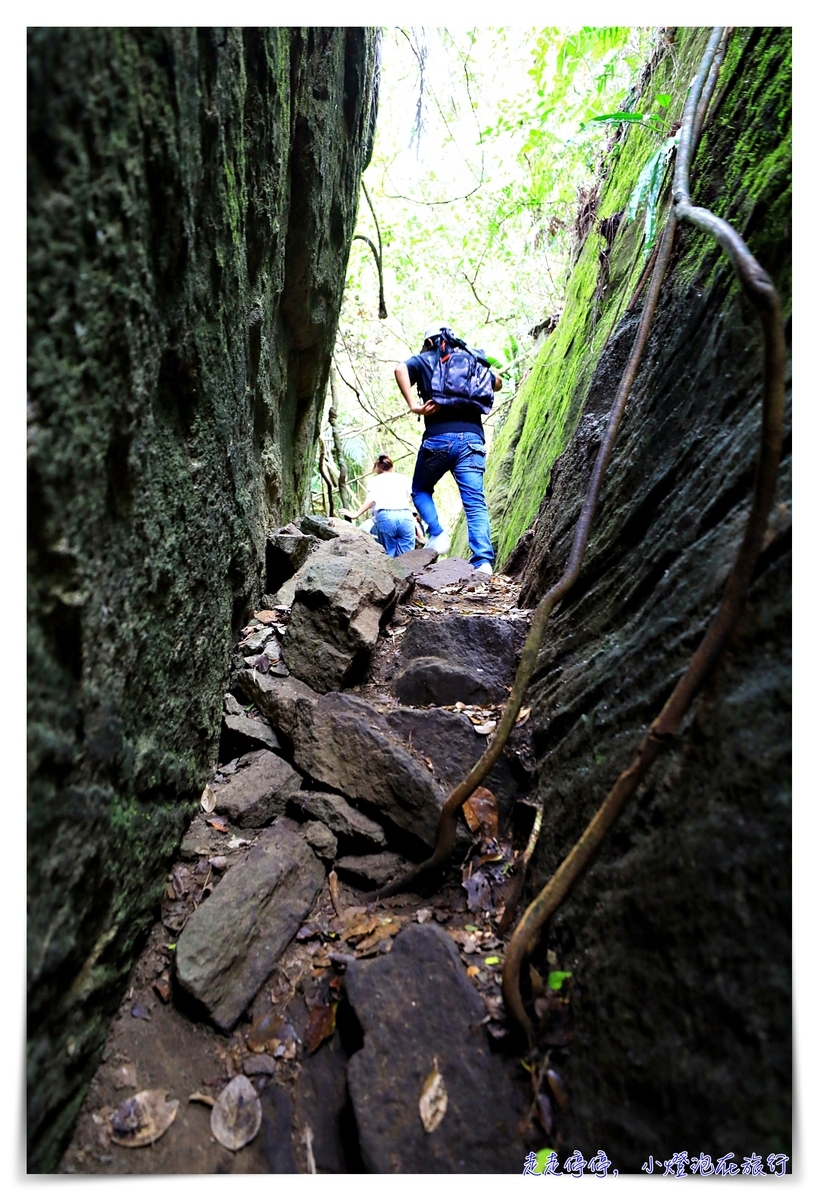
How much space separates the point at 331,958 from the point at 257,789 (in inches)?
28.1

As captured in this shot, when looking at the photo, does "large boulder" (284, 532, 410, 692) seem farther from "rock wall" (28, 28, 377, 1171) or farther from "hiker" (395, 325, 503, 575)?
"hiker" (395, 325, 503, 575)

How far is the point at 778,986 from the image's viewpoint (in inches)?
38.2

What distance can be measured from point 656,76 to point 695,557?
5019 mm

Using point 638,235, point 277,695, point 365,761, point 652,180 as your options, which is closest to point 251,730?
point 277,695

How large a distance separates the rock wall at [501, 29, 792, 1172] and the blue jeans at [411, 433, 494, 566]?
2.65m

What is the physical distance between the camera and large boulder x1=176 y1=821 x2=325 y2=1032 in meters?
1.70

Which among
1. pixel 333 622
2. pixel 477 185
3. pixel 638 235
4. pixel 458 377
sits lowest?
pixel 333 622

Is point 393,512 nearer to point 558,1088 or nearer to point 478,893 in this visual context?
point 478,893

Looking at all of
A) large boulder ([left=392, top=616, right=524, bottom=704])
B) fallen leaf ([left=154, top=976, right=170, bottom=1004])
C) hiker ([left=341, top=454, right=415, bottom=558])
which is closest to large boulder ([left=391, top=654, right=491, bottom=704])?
large boulder ([left=392, top=616, right=524, bottom=704])

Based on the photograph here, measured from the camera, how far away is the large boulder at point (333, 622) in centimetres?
297

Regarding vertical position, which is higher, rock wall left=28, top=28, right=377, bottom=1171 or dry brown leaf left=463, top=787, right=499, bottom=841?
rock wall left=28, top=28, right=377, bottom=1171

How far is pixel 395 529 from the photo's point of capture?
275 inches

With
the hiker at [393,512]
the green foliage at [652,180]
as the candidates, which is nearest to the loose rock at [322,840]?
the green foliage at [652,180]

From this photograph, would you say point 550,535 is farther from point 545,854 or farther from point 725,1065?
point 725,1065
